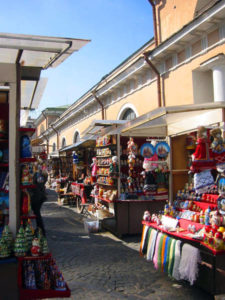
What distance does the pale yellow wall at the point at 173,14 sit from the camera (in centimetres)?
972

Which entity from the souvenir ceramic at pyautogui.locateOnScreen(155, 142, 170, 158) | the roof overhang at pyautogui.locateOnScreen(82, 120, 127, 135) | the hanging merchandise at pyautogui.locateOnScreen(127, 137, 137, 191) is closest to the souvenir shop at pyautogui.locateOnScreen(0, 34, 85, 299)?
the souvenir ceramic at pyautogui.locateOnScreen(155, 142, 170, 158)

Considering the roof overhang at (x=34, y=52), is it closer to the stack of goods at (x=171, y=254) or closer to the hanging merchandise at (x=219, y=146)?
the hanging merchandise at (x=219, y=146)

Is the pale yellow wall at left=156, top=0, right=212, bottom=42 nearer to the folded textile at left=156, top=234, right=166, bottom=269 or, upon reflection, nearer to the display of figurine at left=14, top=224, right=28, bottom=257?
the folded textile at left=156, top=234, right=166, bottom=269

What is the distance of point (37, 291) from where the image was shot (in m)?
3.25

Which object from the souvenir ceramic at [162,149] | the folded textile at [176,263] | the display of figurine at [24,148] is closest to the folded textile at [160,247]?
the folded textile at [176,263]

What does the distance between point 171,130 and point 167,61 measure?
4.66 meters

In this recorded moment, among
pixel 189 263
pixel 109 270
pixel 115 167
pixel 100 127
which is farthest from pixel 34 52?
pixel 100 127

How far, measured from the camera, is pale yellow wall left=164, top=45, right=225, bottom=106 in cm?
851

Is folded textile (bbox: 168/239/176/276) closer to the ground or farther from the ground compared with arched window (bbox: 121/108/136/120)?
closer to the ground

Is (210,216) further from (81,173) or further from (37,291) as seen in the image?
(81,173)

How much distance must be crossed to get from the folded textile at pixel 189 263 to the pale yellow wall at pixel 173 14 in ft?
26.7

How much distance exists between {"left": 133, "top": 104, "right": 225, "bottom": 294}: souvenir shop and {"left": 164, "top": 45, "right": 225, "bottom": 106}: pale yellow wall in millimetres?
3260

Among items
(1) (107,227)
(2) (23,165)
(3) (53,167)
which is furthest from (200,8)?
(3) (53,167)

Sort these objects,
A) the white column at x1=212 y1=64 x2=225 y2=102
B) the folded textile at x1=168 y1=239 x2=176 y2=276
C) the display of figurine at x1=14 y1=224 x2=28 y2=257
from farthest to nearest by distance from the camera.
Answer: the white column at x1=212 y1=64 x2=225 y2=102 → the folded textile at x1=168 y1=239 x2=176 y2=276 → the display of figurine at x1=14 y1=224 x2=28 y2=257
